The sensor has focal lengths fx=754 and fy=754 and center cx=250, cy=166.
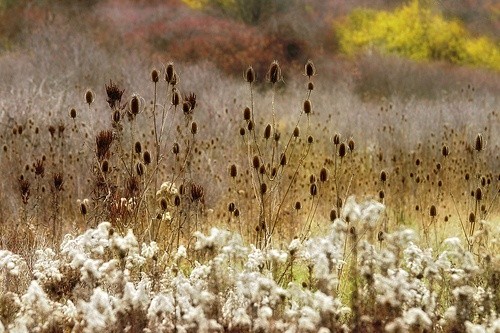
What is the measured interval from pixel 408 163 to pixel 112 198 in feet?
14.3

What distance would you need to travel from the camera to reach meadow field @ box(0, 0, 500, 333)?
3.14m

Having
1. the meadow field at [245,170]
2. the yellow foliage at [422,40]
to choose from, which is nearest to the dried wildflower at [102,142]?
the meadow field at [245,170]

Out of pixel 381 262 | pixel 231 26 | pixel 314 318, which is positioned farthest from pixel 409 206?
pixel 231 26

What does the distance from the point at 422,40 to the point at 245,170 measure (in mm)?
11114

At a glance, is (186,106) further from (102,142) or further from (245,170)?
(245,170)

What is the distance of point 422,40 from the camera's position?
1767cm

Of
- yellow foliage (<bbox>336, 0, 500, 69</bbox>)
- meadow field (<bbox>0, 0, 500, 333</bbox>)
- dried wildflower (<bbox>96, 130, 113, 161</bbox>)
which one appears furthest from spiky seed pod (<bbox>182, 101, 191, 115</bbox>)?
yellow foliage (<bbox>336, 0, 500, 69</bbox>)

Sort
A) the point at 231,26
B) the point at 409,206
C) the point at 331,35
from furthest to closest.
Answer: the point at 331,35 → the point at 231,26 → the point at 409,206

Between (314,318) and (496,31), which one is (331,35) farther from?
(314,318)

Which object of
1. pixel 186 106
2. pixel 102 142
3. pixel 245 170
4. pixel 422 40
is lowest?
pixel 422 40

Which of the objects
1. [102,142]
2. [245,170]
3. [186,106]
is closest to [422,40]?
[245,170]

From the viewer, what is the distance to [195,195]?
4.07 meters

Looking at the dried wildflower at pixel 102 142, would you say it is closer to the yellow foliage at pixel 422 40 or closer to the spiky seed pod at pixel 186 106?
the spiky seed pod at pixel 186 106

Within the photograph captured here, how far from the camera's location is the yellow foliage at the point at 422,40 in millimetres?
17344
